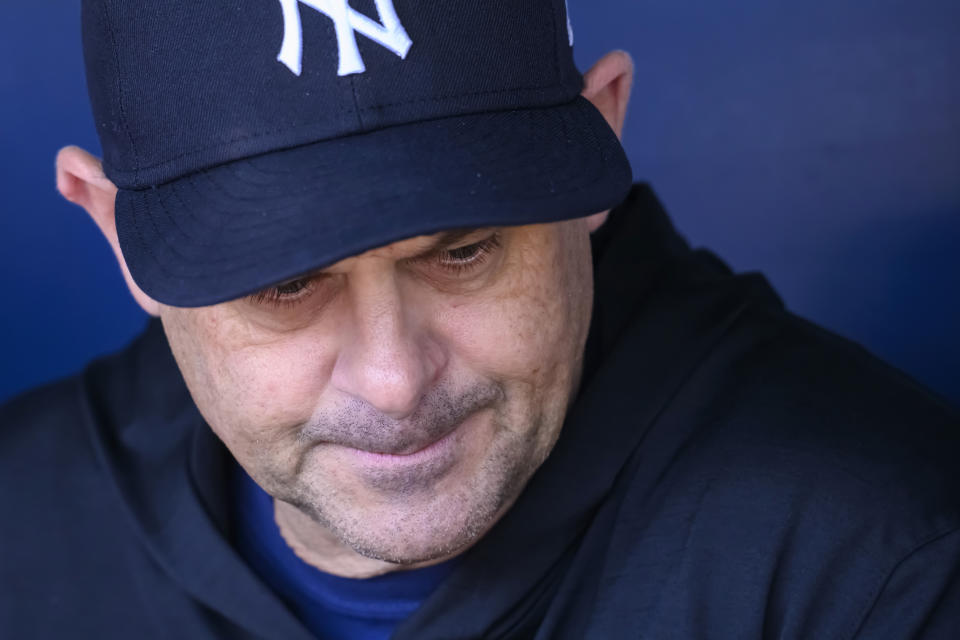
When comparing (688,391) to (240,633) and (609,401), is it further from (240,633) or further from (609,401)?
(240,633)

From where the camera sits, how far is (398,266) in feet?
3.74

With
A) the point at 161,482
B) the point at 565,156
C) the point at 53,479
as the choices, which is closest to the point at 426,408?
the point at 565,156

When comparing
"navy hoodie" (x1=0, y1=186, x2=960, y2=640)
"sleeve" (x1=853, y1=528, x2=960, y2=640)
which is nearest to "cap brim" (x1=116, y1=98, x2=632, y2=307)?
"navy hoodie" (x1=0, y1=186, x2=960, y2=640)

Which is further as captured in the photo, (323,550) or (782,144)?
(782,144)

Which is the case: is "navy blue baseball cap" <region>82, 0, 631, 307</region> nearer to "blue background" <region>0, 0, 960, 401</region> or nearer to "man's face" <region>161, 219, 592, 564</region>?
"man's face" <region>161, 219, 592, 564</region>

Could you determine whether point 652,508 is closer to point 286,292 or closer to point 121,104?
point 286,292

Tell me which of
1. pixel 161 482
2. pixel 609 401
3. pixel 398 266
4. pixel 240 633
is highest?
pixel 398 266

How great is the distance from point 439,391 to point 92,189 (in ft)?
1.76

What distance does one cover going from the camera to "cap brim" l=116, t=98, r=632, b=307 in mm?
1014

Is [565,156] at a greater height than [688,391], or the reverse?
[565,156]

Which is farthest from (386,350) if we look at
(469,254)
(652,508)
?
(652,508)

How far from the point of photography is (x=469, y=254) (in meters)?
1.18

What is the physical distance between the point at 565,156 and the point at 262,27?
0.99 ft

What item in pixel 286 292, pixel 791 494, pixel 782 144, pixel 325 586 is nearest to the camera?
pixel 286 292
